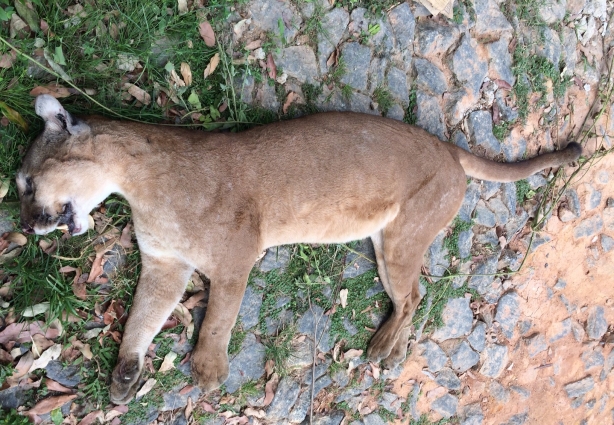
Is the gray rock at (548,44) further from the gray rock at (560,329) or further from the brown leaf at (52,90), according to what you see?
the brown leaf at (52,90)

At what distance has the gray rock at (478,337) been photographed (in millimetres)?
5441

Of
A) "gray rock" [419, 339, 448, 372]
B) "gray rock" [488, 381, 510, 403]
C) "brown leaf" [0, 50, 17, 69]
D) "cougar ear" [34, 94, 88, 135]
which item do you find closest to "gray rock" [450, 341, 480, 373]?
"gray rock" [419, 339, 448, 372]

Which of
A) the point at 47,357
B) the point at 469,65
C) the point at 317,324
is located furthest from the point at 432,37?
the point at 47,357

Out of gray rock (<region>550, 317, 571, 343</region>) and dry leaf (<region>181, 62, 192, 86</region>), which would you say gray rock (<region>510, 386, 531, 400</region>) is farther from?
dry leaf (<region>181, 62, 192, 86</region>)

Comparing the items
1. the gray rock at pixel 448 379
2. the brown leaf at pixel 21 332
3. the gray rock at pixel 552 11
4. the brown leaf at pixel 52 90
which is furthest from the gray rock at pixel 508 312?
the brown leaf at pixel 52 90

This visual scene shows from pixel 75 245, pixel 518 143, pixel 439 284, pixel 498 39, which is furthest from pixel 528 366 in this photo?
pixel 75 245

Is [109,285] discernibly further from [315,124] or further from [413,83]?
[413,83]

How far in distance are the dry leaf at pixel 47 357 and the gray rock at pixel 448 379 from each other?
3.81m

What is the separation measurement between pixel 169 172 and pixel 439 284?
3.05 meters

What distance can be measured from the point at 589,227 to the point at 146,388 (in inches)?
215

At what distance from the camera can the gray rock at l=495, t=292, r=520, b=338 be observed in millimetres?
5602

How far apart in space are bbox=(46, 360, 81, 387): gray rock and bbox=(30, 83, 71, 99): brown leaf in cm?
217

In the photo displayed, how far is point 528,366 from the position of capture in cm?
591

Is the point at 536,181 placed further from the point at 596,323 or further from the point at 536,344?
the point at 596,323
